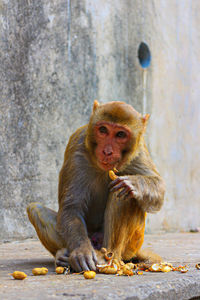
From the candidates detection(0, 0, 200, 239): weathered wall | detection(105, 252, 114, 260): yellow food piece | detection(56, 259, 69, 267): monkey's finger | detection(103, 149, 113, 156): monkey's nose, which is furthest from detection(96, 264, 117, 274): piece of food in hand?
detection(0, 0, 200, 239): weathered wall

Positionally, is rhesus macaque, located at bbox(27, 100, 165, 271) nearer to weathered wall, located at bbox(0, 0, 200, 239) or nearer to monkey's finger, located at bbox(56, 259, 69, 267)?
monkey's finger, located at bbox(56, 259, 69, 267)

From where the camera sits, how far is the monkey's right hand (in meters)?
2.78

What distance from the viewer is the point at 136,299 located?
204cm

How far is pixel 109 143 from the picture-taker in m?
3.05

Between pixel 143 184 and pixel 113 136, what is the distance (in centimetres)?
38

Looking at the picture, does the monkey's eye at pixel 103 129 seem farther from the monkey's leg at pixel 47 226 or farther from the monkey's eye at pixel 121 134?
the monkey's leg at pixel 47 226

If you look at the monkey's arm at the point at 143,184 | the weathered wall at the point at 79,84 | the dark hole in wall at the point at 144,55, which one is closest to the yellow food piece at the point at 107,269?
the monkey's arm at the point at 143,184

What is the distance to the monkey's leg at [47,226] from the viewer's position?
315 cm

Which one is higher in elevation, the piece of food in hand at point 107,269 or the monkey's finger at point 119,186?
the monkey's finger at point 119,186

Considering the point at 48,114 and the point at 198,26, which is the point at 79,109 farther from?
the point at 198,26

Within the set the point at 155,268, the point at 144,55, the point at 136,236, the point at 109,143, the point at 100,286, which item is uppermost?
the point at 144,55

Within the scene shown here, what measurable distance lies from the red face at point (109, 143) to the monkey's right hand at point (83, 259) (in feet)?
1.90

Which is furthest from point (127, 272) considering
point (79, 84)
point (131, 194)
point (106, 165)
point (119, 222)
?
point (79, 84)

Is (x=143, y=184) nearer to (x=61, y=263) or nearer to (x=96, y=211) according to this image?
A: (x=96, y=211)
